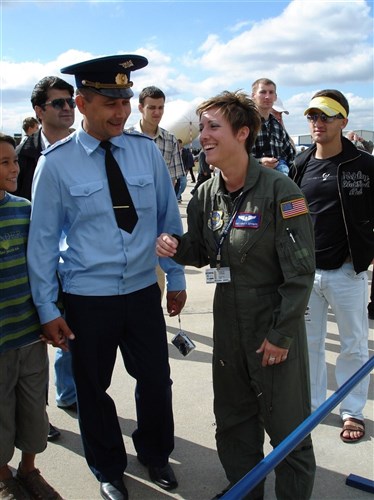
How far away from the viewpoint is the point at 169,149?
4.88 meters

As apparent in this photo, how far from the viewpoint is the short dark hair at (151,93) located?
15.2 feet

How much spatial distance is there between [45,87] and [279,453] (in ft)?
8.77

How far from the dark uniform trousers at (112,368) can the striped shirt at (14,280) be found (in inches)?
8.2

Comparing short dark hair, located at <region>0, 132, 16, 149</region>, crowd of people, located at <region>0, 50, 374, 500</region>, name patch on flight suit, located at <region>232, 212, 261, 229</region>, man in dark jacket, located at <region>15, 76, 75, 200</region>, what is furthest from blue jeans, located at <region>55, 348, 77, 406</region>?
name patch on flight suit, located at <region>232, 212, 261, 229</region>

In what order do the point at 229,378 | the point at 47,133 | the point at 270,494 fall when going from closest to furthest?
the point at 229,378
the point at 270,494
the point at 47,133

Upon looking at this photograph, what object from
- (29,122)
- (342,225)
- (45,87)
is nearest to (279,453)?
(342,225)

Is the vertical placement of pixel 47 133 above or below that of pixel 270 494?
above

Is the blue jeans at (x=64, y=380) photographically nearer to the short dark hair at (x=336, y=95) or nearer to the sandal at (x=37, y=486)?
the sandal at (x=37, y=486)

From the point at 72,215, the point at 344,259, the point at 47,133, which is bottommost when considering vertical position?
the point at 344,259

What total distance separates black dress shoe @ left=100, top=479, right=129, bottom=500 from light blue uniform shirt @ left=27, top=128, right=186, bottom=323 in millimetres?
975

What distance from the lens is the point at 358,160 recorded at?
3.21 m

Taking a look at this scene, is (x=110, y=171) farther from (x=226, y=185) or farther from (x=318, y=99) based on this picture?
(x=318, y=99)

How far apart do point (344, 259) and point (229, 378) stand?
1.24m

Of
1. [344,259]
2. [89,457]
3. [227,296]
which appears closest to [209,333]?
[344,259]
